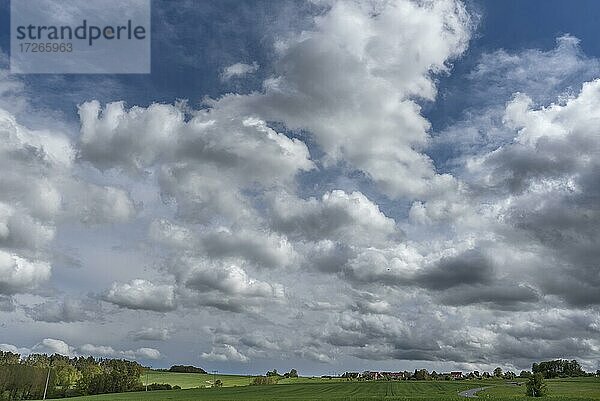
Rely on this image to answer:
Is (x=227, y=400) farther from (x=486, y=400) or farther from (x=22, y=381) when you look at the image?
(x=22, y=381)

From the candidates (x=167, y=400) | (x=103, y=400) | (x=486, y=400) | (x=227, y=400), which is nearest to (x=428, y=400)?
(x=486, y=400)

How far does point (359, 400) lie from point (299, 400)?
50.3 feet

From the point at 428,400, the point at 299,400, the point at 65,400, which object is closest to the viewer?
the point at 428,400

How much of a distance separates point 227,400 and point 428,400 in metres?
48.6

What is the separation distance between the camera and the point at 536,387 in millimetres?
170000

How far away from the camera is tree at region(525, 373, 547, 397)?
16800 centimetres

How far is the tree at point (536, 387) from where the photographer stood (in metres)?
168

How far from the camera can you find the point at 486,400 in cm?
14075

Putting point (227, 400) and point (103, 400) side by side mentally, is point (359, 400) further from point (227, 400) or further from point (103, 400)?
point (103, 400)

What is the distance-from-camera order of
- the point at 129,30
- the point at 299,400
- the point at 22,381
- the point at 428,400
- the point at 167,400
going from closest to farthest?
the point at 129,30
the point at 428,400
the point at 299,400
the point at 167,400
the point at 22,381

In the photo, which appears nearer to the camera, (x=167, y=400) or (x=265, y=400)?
(x=265, y=400)

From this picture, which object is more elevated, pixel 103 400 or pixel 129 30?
pixel 129 30

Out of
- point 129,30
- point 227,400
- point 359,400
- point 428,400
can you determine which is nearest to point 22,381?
point 227,400

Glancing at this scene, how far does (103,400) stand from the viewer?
542ft
